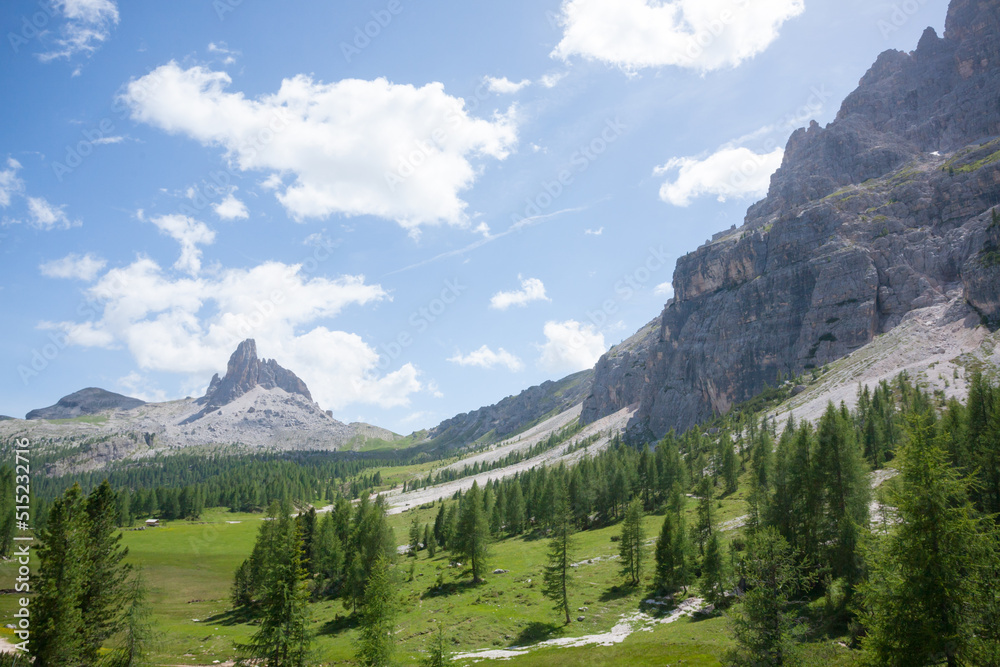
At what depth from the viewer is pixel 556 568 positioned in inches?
2315

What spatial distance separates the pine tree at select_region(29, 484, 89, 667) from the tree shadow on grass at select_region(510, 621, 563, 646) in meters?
38.3

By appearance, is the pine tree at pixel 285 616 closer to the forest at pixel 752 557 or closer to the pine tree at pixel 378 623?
the forest at pixel 752 557

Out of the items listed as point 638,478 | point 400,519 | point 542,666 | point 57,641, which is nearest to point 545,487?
point 638,478

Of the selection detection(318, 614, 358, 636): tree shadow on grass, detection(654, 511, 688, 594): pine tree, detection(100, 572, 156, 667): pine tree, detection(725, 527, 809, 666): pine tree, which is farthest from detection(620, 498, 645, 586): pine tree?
detection(100, 572, 156, 667): pine tree

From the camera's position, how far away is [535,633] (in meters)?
54.6

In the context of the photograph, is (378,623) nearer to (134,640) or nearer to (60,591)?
(134,640)

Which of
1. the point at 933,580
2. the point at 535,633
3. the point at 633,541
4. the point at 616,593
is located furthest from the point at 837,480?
the point at 933,580

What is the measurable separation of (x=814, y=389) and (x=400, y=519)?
15866 centimetres

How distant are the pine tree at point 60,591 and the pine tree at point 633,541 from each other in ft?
185

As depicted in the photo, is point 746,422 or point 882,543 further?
point 746,422

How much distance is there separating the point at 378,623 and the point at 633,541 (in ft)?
130

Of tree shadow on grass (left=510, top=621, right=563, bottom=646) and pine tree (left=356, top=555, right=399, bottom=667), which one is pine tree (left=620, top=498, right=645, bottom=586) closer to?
tree shadow on grass (left=510, top=621, right=563, bottom=646)

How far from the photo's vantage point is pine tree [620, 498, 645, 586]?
66250mm

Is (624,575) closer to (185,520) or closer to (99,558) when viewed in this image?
(99,558)
